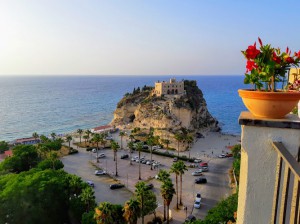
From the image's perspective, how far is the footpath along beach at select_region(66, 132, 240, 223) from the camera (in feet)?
104

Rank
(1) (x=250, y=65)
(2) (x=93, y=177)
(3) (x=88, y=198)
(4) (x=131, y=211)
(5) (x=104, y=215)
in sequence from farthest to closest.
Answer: (2) (x=93, y=177) → (3) (x=88, y=198) → (4) (x=131, y=211) → (5) (x=104, y=215) → (1) (x=250, y=65)

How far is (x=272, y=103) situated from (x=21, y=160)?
43787 mm

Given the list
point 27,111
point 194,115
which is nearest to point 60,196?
point 194,115

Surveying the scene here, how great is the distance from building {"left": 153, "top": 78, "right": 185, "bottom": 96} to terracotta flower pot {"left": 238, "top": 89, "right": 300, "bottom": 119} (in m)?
69.9

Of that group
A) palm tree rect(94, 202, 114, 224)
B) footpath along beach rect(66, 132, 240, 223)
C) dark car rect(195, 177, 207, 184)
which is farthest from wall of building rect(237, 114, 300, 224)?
dark car rect(195, 177, 207, 184)

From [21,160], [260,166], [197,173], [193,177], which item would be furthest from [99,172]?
[260,166]

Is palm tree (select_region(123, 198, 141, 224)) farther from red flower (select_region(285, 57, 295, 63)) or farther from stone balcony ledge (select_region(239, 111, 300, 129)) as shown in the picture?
red flower (select_region(285, 57, 295, 63))

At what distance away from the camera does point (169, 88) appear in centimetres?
7375

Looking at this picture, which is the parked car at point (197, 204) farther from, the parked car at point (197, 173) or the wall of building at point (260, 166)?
the wall of building at point (260, 166)

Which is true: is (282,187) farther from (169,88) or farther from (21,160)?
(169,88)

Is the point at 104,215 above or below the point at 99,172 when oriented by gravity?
above

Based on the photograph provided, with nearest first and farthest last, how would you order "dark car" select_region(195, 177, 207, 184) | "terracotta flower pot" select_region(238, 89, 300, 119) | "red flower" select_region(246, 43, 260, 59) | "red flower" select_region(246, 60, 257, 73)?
"terracotta flower pot" select_region(238, 89, 300, 119) → "red flower" select_region(246, 43, 260, 59) → "red flower" select_region(246, 60, 257, 73) → "dark car" select_region(195, 177, 207, 184)

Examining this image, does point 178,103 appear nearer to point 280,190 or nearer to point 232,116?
point 232,116

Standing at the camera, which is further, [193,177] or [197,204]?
[193,177]
